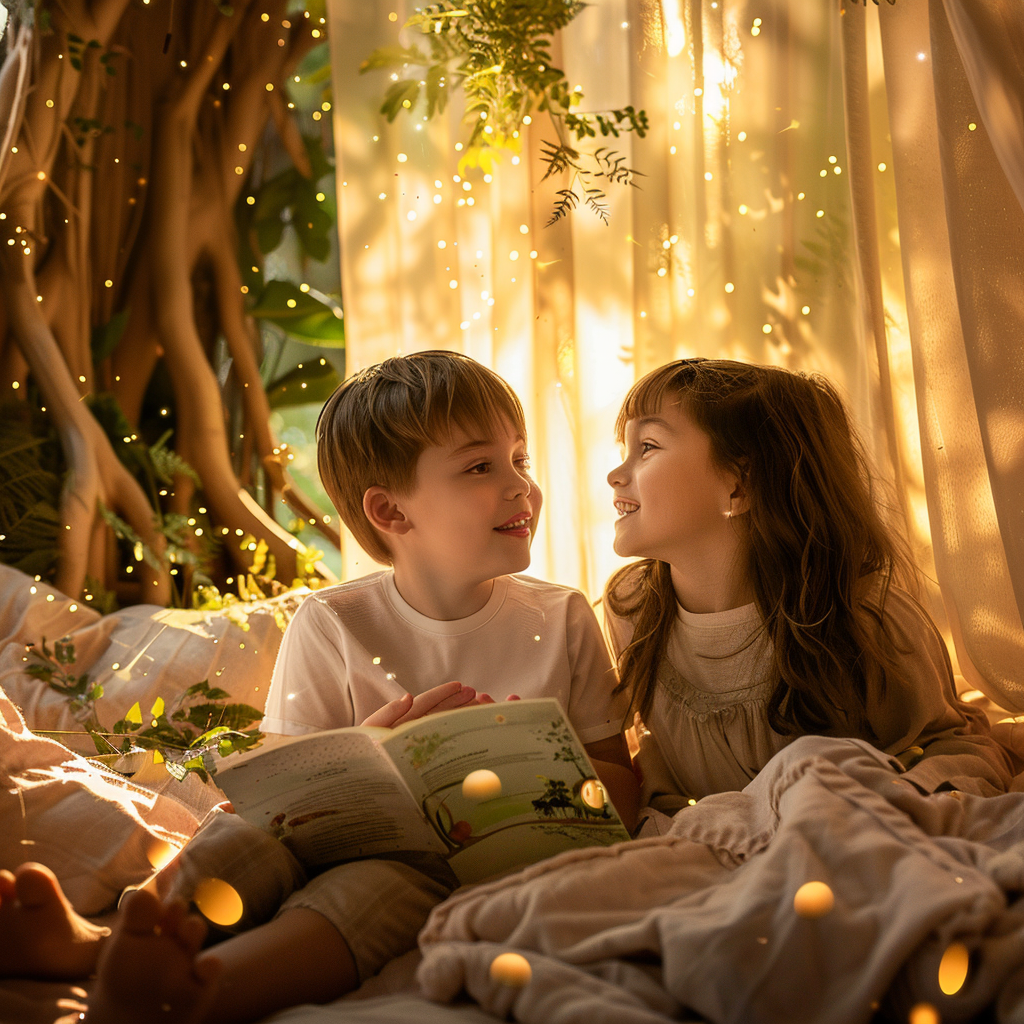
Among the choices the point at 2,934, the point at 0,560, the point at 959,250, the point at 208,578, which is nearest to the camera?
the point at 2,934

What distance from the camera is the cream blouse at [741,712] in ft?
3.83

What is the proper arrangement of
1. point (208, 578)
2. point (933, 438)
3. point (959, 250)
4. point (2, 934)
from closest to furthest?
point (2, 934)
point (959, 250)
point (933, 438)
point (208, 578)

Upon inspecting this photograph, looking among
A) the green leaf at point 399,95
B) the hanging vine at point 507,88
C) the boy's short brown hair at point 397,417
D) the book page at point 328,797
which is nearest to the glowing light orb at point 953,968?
the book page at point 328,797

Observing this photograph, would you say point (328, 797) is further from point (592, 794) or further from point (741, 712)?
point (741, 712)

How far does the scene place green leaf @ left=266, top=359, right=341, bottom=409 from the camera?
6.80 ft

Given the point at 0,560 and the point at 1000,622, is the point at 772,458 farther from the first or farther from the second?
the point at 0,560

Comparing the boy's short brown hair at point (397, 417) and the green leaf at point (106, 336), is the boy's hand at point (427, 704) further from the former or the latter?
the green leaf at point (106, 336)

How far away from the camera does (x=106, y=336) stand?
6.29 feet

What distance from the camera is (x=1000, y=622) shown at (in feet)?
4.25

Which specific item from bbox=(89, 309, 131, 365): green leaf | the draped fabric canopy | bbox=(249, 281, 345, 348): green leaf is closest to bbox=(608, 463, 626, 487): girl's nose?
the draped fabric canopy

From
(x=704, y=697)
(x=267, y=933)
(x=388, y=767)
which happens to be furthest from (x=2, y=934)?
(x=704, y=697)

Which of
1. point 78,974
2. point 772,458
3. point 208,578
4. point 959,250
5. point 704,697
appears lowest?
point 78,974

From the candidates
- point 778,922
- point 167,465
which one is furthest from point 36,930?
point 167,465

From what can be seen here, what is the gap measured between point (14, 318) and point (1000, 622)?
1.70 m
